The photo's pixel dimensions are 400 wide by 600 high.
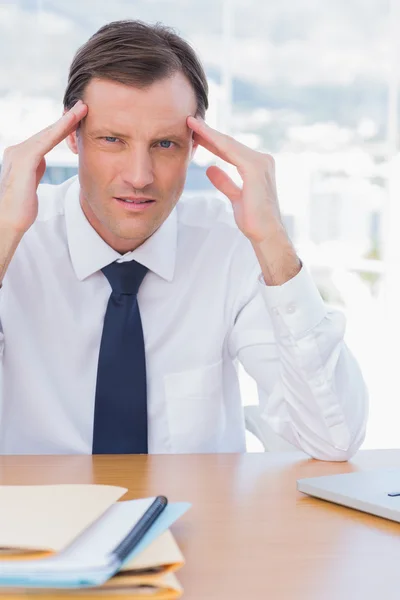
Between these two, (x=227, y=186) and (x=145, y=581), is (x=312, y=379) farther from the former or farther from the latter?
(x=145, y=581)

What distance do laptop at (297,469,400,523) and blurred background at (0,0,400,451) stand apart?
14.0ft

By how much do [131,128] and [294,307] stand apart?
1.53 ft

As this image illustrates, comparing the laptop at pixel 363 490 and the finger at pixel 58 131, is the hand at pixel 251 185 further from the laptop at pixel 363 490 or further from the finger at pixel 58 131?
the laptop at pixel 363 490

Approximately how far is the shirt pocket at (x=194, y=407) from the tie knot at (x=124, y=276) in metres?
0.20

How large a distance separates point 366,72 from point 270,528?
5412 mm

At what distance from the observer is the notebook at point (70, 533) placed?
32.0 inches

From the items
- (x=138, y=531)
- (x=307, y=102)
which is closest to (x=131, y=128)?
(x=138, y=531)

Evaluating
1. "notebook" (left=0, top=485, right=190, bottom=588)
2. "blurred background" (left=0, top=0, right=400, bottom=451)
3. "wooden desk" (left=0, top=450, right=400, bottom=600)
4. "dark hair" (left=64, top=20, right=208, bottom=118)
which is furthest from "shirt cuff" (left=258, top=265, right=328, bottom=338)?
"blurred background" (left=0, top=0, right=400, bottom=451)

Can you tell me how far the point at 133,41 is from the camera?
1809 mm

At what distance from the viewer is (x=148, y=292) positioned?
1.88m

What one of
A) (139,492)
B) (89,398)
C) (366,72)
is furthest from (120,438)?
(366,72)

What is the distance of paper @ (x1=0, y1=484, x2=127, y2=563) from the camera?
0.86 m

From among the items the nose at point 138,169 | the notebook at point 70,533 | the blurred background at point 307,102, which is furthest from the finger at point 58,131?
the blurred background at point 307,102

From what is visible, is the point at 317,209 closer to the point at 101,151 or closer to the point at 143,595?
the point at 101,151
